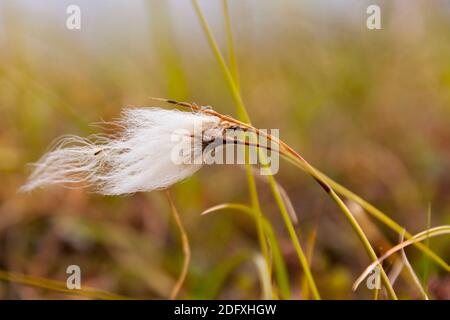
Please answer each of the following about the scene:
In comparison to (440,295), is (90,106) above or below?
above

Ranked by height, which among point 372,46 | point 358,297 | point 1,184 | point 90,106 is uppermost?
point 372,46

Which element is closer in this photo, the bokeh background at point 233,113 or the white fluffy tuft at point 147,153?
the white fluffy tuft at point 147,153

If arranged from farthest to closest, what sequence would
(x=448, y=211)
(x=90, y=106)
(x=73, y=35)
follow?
(x=73, y=35)
(x=90, y=106)
(x=448, y=211)

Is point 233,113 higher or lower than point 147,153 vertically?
higher

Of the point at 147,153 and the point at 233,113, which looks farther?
the point at 233,113

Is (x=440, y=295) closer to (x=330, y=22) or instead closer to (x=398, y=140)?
(x=398, y=140)

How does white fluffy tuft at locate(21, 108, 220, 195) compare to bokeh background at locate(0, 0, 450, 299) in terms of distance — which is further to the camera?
bokeh background at locate(0, 0, 450, 299)
